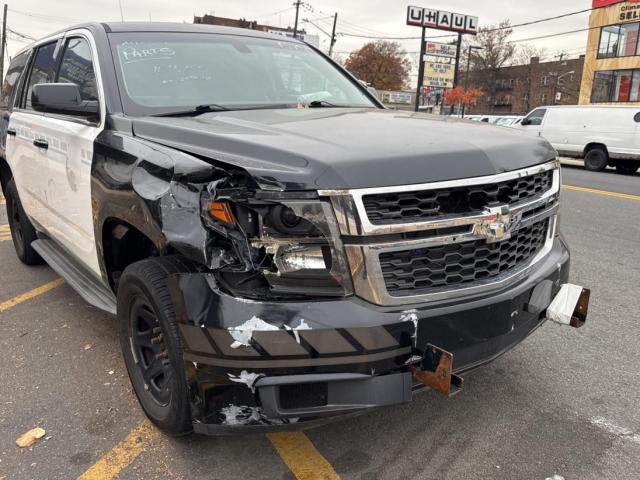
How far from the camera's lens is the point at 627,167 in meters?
18.0

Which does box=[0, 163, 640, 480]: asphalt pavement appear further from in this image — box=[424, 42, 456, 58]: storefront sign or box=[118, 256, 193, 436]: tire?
box=[424, 42, 456, 58]: storefront sign

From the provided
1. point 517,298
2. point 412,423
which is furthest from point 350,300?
point 412,423

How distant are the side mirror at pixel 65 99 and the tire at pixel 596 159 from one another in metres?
17.9

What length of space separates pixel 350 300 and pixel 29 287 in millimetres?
3815

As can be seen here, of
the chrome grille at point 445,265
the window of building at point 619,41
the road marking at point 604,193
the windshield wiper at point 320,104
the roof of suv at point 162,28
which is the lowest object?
the road marking at point 604,193

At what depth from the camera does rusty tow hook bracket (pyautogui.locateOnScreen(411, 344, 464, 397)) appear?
2.07 meters

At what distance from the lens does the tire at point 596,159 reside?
17.7m

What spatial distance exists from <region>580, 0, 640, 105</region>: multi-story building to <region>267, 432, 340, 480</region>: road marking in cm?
3770

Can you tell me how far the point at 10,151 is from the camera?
16.0ft

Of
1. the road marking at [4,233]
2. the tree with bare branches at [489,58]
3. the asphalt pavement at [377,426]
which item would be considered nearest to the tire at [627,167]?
the asphalt pavement at [377,426]

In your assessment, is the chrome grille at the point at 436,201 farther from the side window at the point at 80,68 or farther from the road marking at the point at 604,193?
the road marking at the point at 604,193

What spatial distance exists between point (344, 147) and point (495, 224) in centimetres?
69

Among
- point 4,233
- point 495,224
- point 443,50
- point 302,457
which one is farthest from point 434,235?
point 443,50

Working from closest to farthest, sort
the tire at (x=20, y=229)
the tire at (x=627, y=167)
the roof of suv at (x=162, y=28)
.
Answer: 1. the roof of suv at (x=162, y=28)
2. the tire at (x=20, y=229)
3. the tire at (x=627, y=167)
